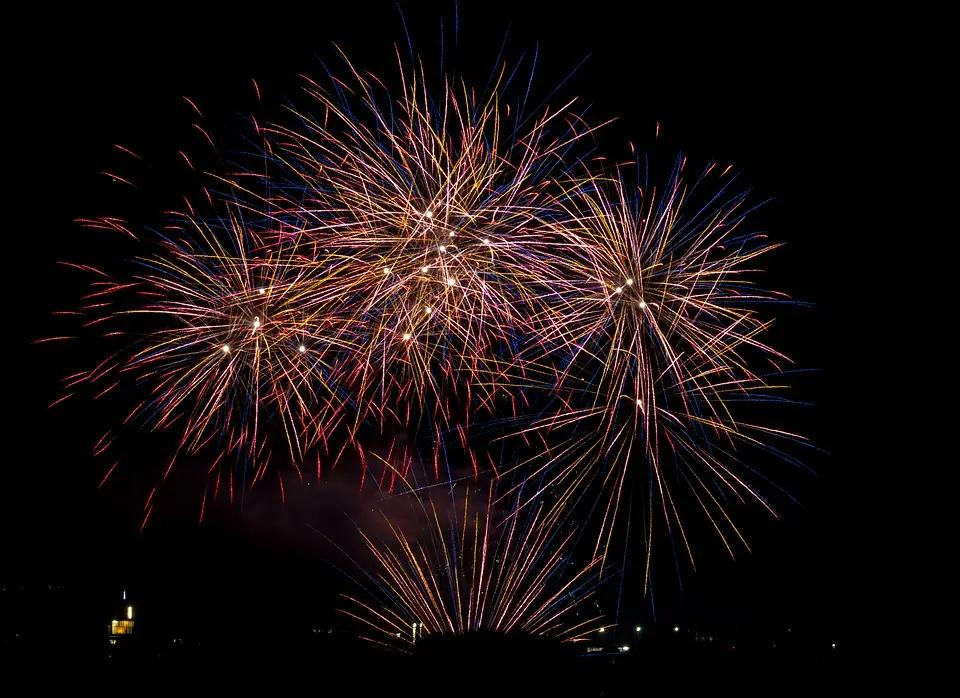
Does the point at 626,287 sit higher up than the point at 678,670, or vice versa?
the point at 626,287

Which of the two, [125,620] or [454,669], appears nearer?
[454,669]

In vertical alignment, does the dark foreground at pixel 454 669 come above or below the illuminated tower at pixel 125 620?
below

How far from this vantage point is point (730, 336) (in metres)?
11.4

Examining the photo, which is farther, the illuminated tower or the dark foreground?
the illuminated tower

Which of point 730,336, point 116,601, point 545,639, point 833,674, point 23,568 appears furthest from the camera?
point 116,601

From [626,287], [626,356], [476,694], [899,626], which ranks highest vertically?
[626,287]

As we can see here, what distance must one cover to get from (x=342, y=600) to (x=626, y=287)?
42112mm

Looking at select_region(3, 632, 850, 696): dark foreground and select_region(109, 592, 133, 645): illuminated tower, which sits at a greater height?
select_region(109, 592, 133, 645): illuminated tower

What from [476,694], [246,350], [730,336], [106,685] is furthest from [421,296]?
[106,685]

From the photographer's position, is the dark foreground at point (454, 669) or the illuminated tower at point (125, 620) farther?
the illuminated tower at point (125, 620)

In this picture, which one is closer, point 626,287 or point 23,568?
point 626,287

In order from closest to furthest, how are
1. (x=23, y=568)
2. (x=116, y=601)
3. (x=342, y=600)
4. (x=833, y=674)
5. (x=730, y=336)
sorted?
(x=833, y=674), (x=730, y=336), (x=23, y=568), (x=116, y=601), (x=342, y=600)

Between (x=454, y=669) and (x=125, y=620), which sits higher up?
(x=125, y=620)

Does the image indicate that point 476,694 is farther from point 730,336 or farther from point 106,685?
point 730,336
